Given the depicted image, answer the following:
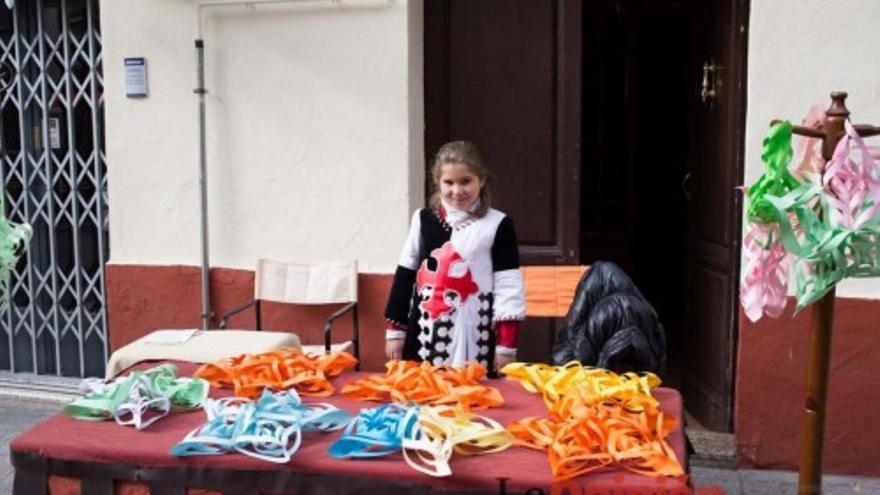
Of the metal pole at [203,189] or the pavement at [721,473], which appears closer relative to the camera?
the pavement at [721,473]

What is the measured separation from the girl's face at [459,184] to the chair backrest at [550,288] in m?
1.13

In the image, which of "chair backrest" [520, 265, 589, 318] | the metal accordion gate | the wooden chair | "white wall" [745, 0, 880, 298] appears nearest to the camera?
"white wall" [745, 0, 880, 298]

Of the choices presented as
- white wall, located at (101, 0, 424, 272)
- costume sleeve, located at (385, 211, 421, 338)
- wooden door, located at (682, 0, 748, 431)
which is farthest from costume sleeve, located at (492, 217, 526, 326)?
wooden door, located at (682, 0, 748, 431)

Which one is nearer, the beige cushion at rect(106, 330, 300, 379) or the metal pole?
the beige cushion at rect(106, 330, 300, 379)

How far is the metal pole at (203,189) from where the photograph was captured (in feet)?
15.3

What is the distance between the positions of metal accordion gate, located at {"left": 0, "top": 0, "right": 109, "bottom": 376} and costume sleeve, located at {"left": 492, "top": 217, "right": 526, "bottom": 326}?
282 centimetres

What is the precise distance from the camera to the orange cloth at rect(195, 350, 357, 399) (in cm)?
252

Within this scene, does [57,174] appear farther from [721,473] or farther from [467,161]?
[721,473]

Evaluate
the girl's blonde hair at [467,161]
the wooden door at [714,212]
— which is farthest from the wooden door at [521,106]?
the girl's blonde hair at [467,161]

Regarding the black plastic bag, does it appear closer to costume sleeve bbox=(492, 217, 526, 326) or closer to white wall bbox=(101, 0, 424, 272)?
costume sleeve bbox=(492, 217, 526, 326)

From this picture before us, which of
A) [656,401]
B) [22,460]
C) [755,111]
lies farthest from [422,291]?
[755,111]

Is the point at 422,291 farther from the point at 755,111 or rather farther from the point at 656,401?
the point at 755,111

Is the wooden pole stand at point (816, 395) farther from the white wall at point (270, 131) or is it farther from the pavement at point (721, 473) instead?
the white wall at point (270, 131)

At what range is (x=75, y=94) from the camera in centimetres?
511
